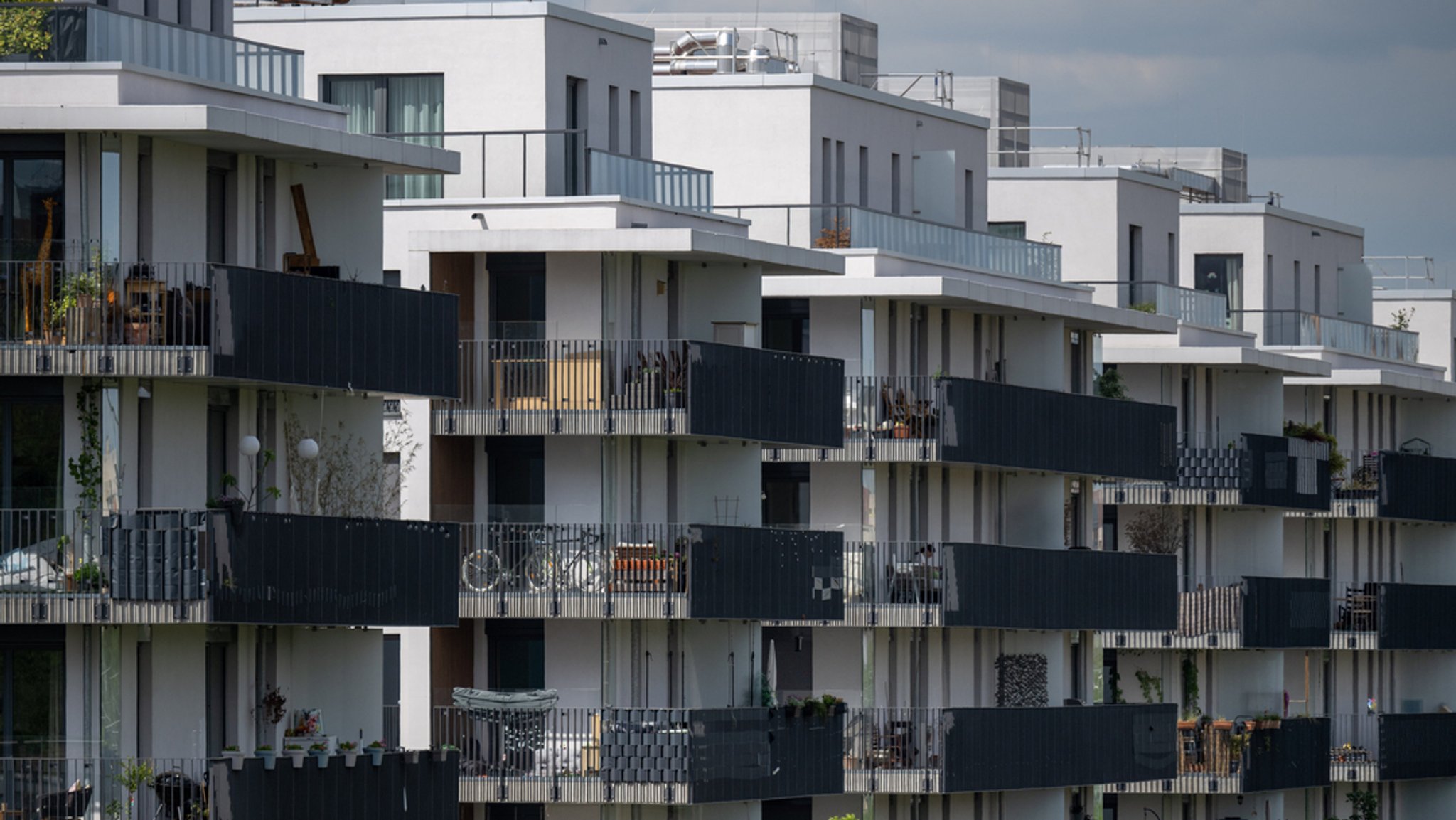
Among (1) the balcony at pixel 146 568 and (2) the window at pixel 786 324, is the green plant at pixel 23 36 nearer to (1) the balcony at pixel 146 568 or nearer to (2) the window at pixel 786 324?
(1) the balcony at pixel 146 568

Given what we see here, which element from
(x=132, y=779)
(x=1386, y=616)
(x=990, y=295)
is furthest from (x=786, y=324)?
(x=1386, y=616)

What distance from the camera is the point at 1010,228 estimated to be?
7888 centimetres

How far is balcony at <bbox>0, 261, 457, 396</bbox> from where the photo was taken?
4419cm

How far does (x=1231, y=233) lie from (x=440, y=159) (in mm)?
42262

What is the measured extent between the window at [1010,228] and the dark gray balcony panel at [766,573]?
18.0 m

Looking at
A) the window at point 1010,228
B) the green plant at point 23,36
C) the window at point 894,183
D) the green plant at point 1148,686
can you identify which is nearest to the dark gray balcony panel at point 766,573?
the window at point 894,183

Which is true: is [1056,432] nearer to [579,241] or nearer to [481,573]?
[579,241]

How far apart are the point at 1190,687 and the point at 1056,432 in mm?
13279

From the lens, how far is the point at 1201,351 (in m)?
80.1

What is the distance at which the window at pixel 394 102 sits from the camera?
194ft

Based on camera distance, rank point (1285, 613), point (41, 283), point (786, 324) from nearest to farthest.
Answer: point (41, 283) < point (786, 324) < point (1285, 613)

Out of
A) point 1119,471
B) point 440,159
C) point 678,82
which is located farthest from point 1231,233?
point 440,159

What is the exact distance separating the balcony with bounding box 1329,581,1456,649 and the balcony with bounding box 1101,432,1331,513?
596 cm

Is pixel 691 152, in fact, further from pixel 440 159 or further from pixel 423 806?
pixel 423 806
